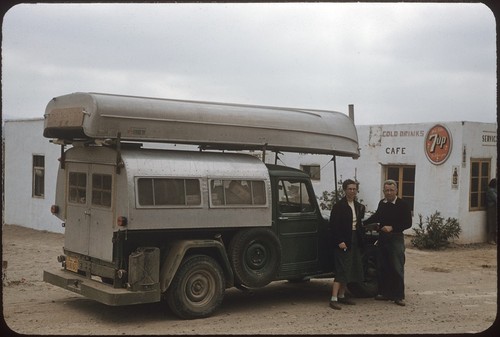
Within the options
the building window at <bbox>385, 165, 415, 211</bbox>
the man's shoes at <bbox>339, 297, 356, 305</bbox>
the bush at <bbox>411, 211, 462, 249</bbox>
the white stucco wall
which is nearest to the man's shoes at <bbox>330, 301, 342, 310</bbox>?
the man's shoes at <bbox>339, 297, 356, 305</bbox>

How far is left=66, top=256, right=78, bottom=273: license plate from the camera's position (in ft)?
28.2

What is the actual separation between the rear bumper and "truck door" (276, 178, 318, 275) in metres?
2.09

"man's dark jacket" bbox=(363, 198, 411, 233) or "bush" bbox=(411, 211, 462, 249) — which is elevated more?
"man's dark jacket" bbox=(363, 198, 411, 233)

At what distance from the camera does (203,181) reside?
8188 millimetres

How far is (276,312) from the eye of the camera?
8.68 meters

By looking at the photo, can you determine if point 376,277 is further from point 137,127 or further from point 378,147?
point 378,147

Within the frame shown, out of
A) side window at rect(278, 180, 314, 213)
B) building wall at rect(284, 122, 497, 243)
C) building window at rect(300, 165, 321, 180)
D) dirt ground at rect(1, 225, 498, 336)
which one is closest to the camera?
dirt ground at rect(1, 225, 498, 336)

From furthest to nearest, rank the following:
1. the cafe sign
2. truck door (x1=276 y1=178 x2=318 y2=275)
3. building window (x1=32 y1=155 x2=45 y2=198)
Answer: building window (x1=32 y1=155 x2=45 y2=198)
the cafe sign
truck door (x1=276 y1=178 x2=318 y2=275)

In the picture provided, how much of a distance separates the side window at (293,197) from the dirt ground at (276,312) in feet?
4.57

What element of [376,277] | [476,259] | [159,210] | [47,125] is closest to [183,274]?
[159,210]

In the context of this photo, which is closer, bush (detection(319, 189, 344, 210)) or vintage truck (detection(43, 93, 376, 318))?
vintage truck (detection(43, 93, 376, 318))

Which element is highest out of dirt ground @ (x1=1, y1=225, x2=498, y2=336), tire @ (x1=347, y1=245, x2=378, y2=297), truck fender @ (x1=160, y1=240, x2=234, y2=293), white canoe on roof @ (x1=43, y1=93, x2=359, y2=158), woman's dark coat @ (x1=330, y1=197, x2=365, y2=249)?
white canoe on roof @ (x1=43, y1=93, x2=359, y2=158)

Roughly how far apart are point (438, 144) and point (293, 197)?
9.54 metres

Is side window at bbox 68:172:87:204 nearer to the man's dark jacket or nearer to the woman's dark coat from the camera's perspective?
the woman's dark coat
